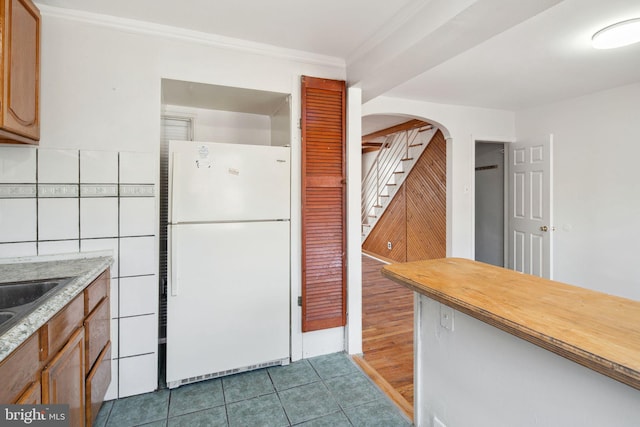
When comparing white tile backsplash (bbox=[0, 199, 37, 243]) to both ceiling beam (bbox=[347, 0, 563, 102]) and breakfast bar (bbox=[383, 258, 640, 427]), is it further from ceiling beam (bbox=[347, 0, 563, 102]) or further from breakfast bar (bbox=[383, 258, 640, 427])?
ceiling beam (bbox=[347, 0, 563, 102])

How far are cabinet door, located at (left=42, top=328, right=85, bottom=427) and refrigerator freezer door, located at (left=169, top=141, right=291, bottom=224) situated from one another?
0.86 metres

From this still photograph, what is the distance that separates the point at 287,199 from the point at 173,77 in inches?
43.8

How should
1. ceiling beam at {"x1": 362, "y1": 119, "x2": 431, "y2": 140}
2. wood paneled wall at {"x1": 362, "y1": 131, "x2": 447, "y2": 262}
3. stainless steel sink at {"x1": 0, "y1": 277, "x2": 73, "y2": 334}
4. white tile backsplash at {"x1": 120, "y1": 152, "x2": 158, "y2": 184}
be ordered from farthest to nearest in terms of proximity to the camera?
wood paneled wall at {"x1": 362, "y1": 131, "x2": 447, "y2": 262}
ceiling beam at {"x1": 362, "y1": 119, "x2": 431, "y2": 140}
white tile backsplash at {"x1": 120, "y1": 152, "x2": 158, "y2": 184}
stainless steel sink at {"x1": 0, "y1": 277, "x2": 73, "y2": 334}

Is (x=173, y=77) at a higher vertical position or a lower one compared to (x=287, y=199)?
higher

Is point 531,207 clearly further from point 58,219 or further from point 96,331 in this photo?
point 58,219

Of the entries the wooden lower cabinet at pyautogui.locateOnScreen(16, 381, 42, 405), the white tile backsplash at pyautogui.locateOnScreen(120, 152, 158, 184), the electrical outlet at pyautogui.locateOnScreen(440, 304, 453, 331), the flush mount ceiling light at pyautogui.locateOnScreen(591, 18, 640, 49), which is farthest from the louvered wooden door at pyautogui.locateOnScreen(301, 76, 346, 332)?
the flush mount ceiling light at pyautogui.locateOnScreen(591, 18, 640, 49)

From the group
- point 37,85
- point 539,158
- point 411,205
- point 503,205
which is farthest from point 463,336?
point 411,205

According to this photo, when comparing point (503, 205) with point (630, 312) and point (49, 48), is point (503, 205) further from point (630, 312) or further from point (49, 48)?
point (49, 48)

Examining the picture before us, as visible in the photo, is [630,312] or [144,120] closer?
[630,312]

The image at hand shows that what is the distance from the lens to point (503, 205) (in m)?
4.53

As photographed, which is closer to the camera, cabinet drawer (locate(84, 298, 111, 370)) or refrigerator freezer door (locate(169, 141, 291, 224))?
cabinet drawer (locate(84, 298, 111, 370))

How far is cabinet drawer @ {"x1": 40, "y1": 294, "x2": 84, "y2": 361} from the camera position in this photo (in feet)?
3.59

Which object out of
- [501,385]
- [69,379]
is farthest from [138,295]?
[501,385]

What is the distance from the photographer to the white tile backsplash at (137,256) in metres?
1.95
